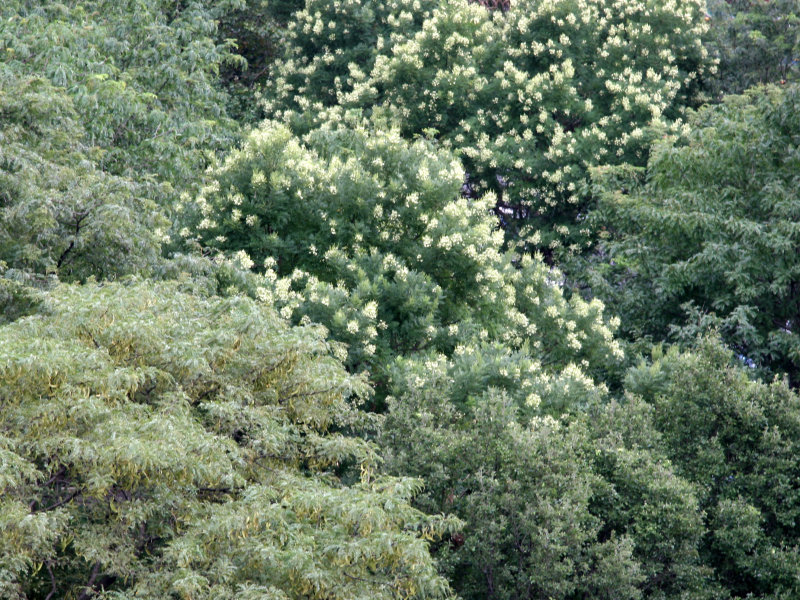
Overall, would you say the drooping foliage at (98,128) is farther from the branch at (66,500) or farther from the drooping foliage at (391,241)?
the branch at (66,500)

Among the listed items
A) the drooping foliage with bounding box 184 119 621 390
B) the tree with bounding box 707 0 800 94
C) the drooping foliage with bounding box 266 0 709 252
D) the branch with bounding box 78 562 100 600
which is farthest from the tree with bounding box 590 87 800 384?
the branch with bounding box 78 562 100 600

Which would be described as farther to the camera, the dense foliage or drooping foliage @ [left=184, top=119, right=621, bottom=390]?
drooping foliage @ [left=184, top=119, right=621, bottom=390]

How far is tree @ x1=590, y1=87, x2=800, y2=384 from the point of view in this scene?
13859mm

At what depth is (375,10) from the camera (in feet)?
70.9

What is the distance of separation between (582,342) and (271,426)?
23.9ft

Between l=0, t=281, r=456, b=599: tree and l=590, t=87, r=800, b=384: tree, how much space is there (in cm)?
763

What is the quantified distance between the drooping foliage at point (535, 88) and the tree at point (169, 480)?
11671 mm

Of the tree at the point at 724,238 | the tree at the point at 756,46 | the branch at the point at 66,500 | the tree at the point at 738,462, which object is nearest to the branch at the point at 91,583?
the branch at the point at 66,500

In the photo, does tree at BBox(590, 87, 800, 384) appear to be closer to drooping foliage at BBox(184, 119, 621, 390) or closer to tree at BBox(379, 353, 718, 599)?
drooping foliage at BBox(184, 119, 621, 390)

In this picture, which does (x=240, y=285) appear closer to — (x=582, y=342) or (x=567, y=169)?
(x=582, y=342)

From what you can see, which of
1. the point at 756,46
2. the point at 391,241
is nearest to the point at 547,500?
the point at 391,241

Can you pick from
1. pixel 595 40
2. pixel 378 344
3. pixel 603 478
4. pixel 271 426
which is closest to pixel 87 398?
pixel 271 426

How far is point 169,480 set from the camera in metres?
6.58

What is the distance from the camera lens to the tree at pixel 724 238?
45.5 feet
